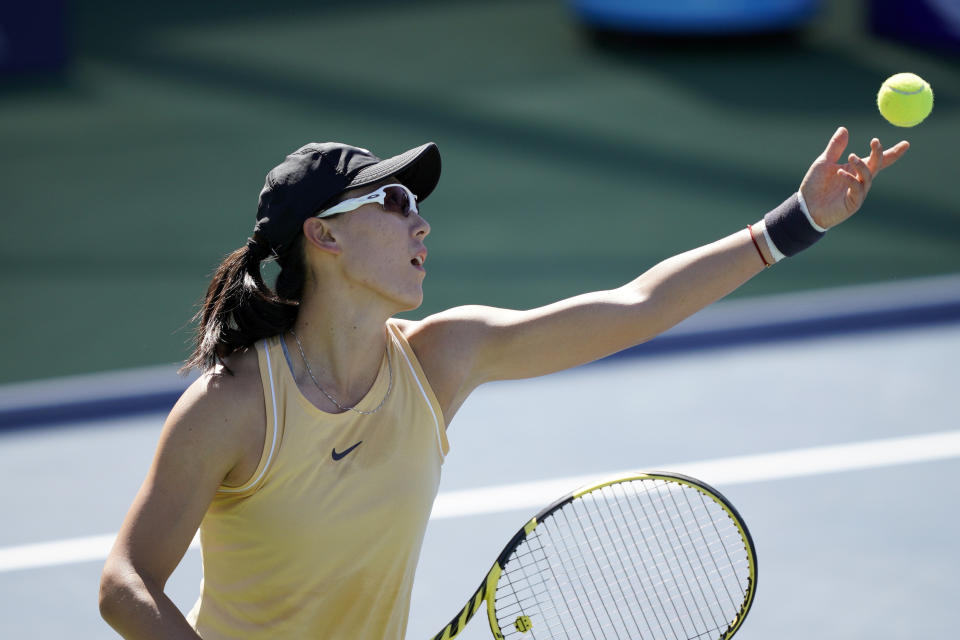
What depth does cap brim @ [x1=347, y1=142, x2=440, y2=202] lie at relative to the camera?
8.61 feet

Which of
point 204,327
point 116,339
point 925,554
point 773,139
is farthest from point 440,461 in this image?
point 773,139

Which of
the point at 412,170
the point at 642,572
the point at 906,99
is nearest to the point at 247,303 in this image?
the point at 412,170

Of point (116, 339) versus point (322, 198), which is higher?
point (322, 198)

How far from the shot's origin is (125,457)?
17.4 feet

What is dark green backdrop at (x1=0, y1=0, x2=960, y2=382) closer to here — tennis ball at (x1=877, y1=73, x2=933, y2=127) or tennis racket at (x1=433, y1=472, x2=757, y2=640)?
tennis racket at (x1=433, y1=472, x2=757, y2=640)

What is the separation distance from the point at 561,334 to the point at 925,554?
7.24 feet

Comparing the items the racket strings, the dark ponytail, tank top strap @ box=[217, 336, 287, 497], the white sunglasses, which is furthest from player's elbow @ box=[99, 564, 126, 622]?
the racket strings

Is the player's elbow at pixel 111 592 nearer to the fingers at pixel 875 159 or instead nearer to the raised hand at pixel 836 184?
the raised hand at pixel 836 184

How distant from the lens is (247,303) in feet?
8.66

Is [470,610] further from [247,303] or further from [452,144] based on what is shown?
[452,144]

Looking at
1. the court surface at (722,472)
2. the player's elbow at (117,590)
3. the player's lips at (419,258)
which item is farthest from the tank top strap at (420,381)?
the court surface at (722,472)

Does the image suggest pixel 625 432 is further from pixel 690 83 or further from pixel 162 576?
pixel 690 83

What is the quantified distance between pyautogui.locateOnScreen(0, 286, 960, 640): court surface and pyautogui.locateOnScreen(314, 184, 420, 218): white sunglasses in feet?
6.44

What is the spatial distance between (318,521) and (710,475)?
8.86 ft
